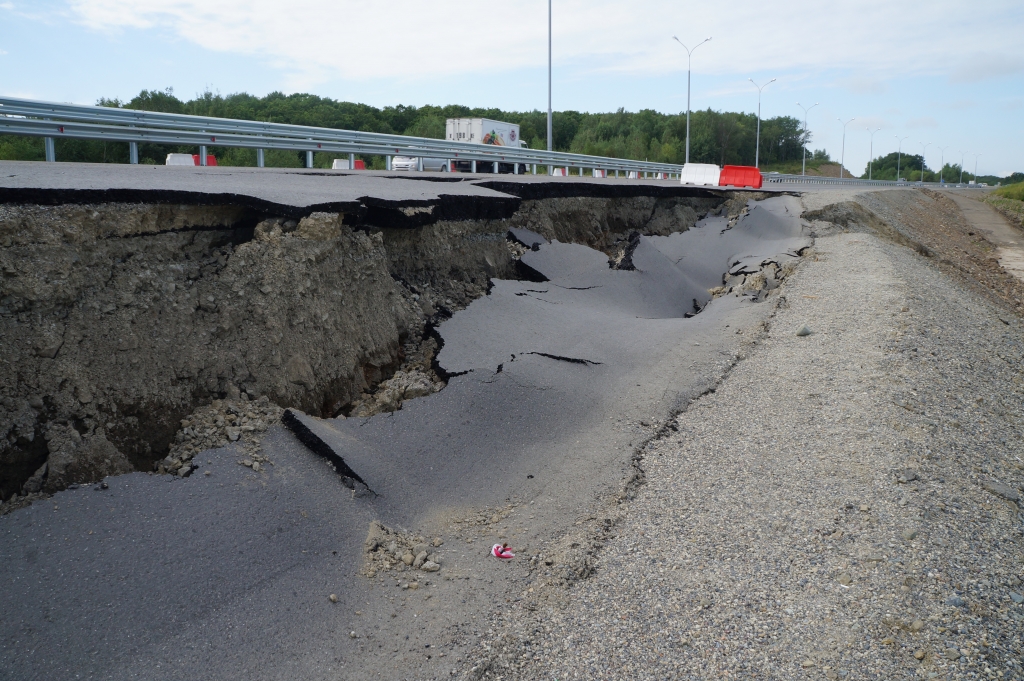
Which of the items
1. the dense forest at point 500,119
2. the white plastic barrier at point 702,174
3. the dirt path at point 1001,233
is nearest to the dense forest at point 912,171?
the dense forest at point 500,119

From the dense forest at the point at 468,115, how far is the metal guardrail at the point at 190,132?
4.25 m

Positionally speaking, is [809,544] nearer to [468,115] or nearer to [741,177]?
[741,177]

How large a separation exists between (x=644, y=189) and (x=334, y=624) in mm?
11028

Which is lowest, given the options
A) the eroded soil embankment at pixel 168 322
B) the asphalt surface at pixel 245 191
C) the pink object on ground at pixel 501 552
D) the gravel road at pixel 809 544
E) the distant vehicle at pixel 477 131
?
the pink object on ground at pixel 501 552

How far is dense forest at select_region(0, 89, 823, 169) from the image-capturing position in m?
21.5

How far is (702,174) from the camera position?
70.4 feet

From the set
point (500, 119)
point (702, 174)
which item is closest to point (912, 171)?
point (500, 119)

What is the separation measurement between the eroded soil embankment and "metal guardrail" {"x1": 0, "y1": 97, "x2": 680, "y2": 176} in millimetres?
5700

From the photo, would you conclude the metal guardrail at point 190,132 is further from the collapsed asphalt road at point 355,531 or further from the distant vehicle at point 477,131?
the distant vehicle at point 477,131

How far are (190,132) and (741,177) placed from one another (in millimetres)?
14488

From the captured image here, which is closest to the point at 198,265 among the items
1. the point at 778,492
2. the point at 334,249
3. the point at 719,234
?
the point at 334,249

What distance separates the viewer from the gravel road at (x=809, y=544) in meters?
3.24

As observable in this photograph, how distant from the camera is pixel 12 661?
124 inches

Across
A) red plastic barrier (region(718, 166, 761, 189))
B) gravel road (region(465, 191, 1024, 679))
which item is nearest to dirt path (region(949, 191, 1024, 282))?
red plastic barrier (region(718, 166, 761, 189))
